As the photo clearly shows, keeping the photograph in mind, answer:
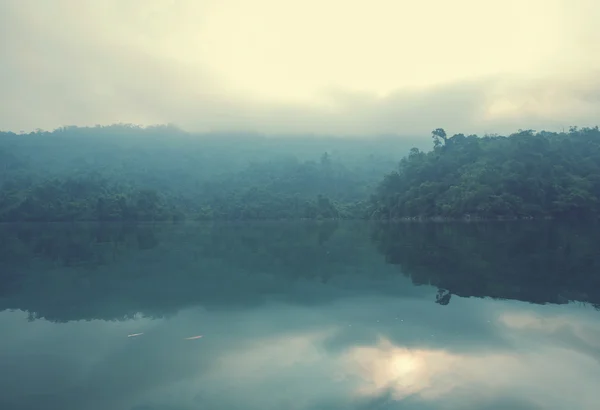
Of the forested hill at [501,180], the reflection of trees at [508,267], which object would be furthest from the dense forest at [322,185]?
the reflection of trees at [508,267]

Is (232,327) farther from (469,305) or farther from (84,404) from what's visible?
(469,305)

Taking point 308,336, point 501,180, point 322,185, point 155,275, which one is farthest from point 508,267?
point 322,185

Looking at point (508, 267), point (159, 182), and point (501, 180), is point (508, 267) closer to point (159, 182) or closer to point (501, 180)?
point (501, 180)

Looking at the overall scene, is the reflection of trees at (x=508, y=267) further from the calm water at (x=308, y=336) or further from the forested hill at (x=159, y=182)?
the forested hill at (x=159, y=182)

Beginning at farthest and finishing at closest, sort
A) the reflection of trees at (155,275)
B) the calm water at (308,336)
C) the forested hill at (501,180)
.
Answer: the forested hill at (501,180) → the reflection of trees at (155,275) → the calm water at (308,336)

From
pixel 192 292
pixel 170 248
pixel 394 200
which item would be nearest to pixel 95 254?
pixel 170 248

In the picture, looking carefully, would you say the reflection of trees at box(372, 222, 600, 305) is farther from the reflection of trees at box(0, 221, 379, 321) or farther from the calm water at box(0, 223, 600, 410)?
the reflection of trees at box(0, 221, 379, 321)

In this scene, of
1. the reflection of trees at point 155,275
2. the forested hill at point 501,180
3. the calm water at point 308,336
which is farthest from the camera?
the forested hill at point 501,180
